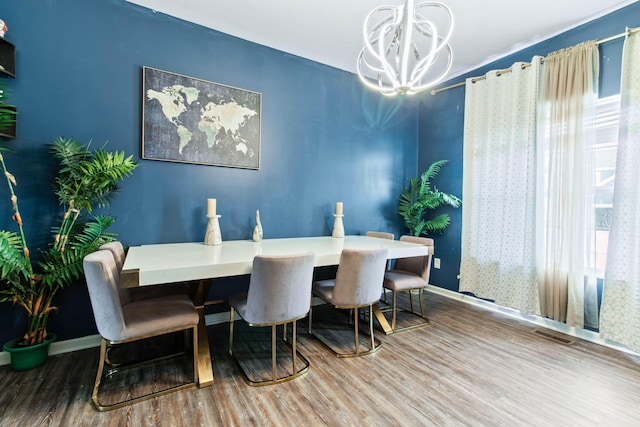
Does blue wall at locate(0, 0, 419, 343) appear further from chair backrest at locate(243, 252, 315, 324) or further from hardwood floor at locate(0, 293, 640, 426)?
chair backrest at locate(243, 252, 315, 324)

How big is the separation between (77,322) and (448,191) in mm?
3960

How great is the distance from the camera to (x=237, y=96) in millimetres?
2863

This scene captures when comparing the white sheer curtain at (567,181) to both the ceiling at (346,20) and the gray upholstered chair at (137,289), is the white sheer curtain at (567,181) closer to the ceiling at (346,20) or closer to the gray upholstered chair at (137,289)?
the ceiling at (346,20)

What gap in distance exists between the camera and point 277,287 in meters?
1.76

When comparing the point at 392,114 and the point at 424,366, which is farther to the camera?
the point at 392,114

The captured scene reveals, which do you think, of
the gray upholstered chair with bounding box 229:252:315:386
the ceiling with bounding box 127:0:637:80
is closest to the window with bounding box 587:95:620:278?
the ceiling with bounding box 127:0:637:80

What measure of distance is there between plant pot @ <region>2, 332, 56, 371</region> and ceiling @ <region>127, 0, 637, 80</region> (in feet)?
8.70

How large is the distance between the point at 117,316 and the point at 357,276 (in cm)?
144

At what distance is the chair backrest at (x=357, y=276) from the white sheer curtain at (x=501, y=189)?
5.58ft

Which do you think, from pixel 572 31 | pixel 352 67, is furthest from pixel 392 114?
pixel 572 31

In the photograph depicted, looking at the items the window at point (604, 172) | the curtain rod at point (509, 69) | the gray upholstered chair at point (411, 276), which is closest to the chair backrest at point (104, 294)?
the gray upholstered chair at point (411, 276)

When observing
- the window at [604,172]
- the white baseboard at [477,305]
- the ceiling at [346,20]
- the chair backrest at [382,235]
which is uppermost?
the ceiling at [346,20]

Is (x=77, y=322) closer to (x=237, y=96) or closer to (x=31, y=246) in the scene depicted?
(x=31, y=246)

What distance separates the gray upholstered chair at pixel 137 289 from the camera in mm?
1966
